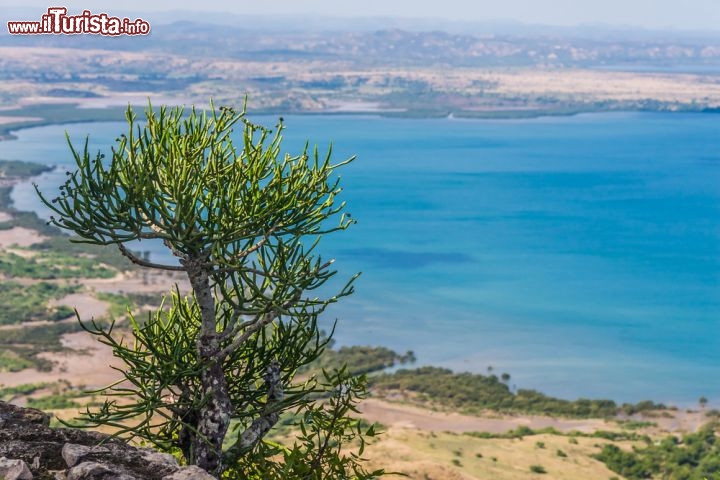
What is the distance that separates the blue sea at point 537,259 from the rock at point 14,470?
3610 centimetres

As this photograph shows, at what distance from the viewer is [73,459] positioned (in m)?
7.20

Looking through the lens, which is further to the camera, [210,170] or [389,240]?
[389,240]

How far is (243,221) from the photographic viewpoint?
29.1ft

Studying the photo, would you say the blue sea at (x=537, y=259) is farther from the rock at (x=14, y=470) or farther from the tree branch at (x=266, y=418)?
the rock at (x=14, y=470)

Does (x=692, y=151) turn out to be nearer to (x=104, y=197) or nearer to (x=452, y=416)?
(x=452, y=416)

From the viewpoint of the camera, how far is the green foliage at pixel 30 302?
222ft

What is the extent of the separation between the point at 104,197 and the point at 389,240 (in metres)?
85.7

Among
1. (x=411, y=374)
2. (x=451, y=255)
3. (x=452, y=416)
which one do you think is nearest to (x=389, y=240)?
(x=451, y=255)

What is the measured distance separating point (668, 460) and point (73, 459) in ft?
112

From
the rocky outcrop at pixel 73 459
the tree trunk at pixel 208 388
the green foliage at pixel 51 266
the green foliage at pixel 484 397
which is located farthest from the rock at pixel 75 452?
the green foliage at pixel 51 266

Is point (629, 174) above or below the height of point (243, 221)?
below

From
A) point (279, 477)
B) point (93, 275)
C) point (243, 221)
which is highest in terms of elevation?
point (243, 221)

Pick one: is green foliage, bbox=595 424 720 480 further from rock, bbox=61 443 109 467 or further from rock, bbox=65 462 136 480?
rock, bbox=65 462 136 480

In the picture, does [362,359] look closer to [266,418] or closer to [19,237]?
[19,237]
